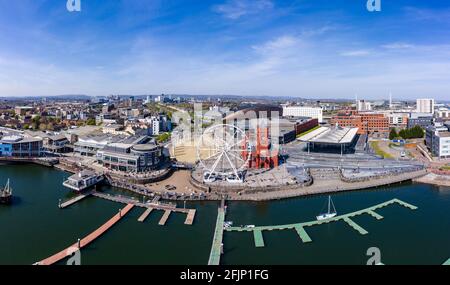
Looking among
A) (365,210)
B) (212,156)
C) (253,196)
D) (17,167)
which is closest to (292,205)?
(253,196)

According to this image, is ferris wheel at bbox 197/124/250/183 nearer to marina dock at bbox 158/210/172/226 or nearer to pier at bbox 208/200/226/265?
pier at bbox 208/200/226/265

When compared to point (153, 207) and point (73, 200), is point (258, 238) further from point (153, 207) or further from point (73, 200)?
point (73, 200)

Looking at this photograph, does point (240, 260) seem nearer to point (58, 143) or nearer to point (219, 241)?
point (219, 241)

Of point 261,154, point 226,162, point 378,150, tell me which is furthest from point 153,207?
point 378,150

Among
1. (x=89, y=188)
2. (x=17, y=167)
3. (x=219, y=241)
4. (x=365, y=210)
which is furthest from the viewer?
(x=17, y=167)

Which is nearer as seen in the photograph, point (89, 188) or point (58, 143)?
point (89, 188)

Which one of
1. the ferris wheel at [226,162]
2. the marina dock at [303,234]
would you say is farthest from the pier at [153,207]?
the marina dock at [303,234]
